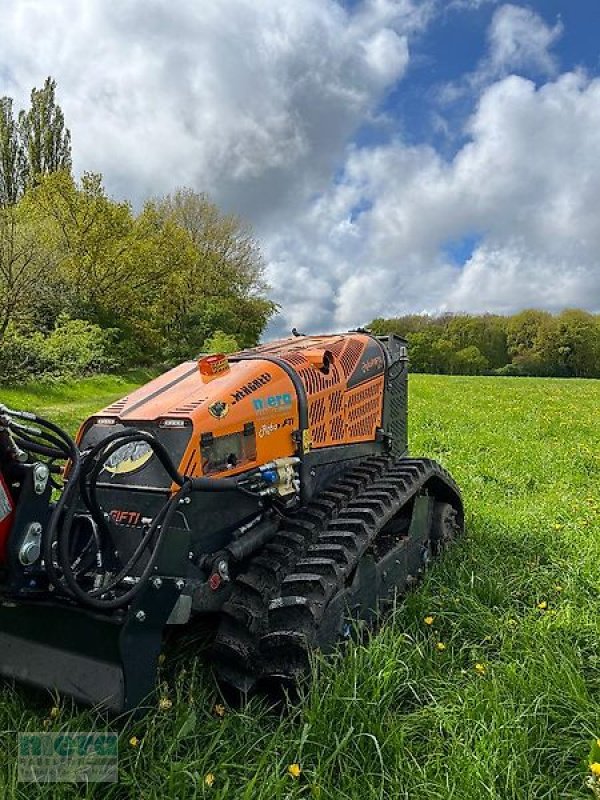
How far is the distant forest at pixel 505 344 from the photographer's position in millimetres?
55500

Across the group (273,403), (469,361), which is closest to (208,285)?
(469,361)

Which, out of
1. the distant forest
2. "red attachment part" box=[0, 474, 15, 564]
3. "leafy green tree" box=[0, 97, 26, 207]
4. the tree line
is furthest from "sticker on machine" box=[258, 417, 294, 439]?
the distant forest

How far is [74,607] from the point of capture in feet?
9.50

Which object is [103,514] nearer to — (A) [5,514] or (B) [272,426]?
(A) [5,514]

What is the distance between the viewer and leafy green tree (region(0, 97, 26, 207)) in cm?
3944

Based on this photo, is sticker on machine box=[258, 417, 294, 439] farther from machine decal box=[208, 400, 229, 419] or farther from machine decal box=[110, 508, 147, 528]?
machine decal box=[110, 508, 147, 528]

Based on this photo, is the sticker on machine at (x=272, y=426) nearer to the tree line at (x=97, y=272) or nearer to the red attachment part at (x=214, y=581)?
the red attachment part at (x=214, y=581)

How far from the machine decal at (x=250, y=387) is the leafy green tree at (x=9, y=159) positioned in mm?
39930

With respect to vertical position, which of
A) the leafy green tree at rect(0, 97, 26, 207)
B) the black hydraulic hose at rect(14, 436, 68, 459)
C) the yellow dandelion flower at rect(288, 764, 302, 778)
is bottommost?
the yellow dandelion flower at rect(288, 764, 302, 778)

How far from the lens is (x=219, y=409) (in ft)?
11.7

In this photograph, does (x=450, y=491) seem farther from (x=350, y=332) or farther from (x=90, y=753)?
(x=90, y=753)

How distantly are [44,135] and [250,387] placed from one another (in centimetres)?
4210

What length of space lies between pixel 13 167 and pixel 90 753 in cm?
4237

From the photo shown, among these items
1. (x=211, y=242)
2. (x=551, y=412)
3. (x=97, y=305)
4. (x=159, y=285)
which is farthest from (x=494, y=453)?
(x=211, y=242)
